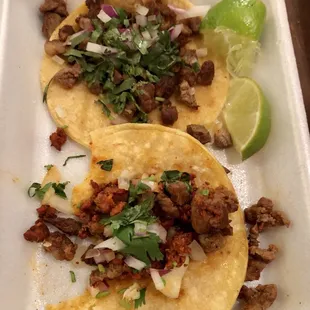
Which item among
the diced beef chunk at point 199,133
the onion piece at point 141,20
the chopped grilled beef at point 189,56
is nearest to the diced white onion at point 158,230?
the diced beef chunk at point 199,133

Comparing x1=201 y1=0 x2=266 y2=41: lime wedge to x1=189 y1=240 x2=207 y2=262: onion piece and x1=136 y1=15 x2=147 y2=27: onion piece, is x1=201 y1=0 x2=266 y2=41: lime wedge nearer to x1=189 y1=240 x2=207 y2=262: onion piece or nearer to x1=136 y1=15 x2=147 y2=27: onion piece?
x1=136 y1=15 x2=147 y2=27: onion piece

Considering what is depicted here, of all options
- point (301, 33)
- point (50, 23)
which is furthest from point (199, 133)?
point (301, 33)

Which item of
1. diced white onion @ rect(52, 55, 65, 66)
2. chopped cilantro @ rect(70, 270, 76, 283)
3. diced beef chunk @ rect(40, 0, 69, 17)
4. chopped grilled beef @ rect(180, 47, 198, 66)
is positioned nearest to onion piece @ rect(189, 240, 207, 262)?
chopped cilantro @ rect(70, 270, 76, 283)

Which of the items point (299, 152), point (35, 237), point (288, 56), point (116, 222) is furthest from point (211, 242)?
point (288, 56)

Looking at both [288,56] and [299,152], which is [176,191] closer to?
[299,152]

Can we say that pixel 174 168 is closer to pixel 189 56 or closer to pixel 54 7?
pixel 189 56

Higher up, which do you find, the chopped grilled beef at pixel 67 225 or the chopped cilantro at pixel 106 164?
the chopped cilantro at pixel 106 164

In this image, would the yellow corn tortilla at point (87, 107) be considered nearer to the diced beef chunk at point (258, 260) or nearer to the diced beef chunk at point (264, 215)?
the diced beef chunk at point (264, 215)
